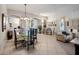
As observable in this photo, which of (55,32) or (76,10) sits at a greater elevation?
(76,10)

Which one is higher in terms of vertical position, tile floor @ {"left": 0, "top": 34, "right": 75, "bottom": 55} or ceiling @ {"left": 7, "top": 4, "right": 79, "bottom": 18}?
ceiling @ {"left": 7, "top": 4, "right": 79, "bottom": 18}

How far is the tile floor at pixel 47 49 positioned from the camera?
8.25 feet

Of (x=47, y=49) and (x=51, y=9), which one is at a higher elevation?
(x=51, y=9)

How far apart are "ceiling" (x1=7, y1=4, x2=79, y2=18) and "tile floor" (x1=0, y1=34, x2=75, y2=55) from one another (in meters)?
0.54

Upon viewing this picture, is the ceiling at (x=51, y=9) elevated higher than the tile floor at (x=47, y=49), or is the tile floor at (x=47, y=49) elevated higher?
the ceiling at (x=51, y=9)

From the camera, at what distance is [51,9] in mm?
2523

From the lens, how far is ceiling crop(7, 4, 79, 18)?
247 cm

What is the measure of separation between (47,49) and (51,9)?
2.92 ft

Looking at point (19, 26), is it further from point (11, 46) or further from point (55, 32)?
point (55, 32)

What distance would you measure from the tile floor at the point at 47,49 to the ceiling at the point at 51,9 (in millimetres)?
538

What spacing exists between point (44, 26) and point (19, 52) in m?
0.81
